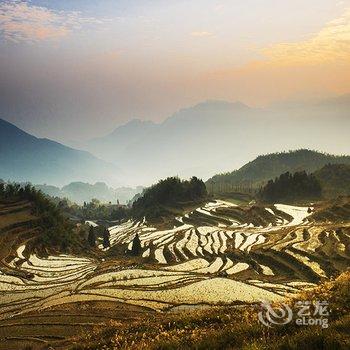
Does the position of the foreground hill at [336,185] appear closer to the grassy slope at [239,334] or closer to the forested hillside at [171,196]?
the forested hillside at [171,196]

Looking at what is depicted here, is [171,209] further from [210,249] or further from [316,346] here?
[316,346]

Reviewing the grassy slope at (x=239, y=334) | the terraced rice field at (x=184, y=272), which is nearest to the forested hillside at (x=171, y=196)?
the terraced rice field at (x=184, y=272)

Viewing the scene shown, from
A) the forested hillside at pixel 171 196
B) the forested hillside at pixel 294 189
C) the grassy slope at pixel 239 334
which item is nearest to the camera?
the grassy slope at pixel 239 334

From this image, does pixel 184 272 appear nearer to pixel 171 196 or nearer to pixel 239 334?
pixel 239 334

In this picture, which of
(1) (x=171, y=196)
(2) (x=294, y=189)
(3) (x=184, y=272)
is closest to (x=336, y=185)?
(2) (x=294, y=189)

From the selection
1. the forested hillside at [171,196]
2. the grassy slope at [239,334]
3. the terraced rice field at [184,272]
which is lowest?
the terraced rice field at [184,272]


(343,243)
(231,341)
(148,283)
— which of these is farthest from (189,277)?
(231,341)

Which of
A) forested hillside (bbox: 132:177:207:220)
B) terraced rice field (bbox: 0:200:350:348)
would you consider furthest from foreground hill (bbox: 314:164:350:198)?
terraced rice field (bbox: 0:200:350:348)
